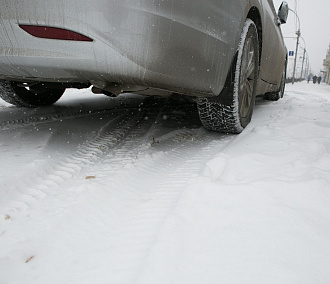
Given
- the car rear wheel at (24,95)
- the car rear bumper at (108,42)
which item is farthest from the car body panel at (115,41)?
the car rear wheel at (24,95)

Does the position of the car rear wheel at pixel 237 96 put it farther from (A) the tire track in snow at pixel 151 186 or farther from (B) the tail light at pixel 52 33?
(B) the tail light at pixel 52 33

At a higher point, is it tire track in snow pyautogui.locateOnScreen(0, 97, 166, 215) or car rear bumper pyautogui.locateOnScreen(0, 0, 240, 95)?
car rear bumper pyautogui.locateOnScreen(0, 0, 240, 95)

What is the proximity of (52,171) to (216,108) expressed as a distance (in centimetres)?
123

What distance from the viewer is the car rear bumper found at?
44.6 inches

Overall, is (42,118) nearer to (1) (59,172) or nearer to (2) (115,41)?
(1) (59,172)

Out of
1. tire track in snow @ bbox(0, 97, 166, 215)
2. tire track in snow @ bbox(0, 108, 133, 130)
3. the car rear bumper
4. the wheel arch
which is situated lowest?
tire track in snow @ bbox(0, 97, 166, 215)

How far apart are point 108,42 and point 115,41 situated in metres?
0.03

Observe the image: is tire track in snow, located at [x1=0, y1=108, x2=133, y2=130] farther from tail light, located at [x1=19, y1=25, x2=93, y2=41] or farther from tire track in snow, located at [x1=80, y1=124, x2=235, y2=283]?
tail light, located at [x1=19, y1=25, x2=93, y2=41]

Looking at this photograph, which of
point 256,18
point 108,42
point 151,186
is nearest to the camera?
point 108,42

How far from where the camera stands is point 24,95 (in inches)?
117

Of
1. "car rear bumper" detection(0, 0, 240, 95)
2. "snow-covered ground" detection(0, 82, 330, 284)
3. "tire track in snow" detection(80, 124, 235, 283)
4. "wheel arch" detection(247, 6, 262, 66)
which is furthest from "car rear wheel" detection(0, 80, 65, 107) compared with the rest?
"wheel arch" detection(247, 6, 262, 66)

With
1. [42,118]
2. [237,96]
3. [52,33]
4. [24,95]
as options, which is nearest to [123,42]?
[52,33]

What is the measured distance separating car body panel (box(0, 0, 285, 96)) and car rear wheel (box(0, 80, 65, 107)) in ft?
4.59

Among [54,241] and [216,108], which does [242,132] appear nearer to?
[216,108]
